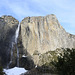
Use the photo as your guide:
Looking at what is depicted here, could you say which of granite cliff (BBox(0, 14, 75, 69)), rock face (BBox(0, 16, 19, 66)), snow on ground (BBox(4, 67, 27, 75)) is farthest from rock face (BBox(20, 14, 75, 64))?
snow on ground (BBox(4, 67, 27, 75))

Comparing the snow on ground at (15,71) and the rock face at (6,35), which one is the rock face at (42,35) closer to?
the rock face at (6,35)

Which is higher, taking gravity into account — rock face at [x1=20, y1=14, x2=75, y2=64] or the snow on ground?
rock face at [x1=20, y1=14, x2=75, y2=64]

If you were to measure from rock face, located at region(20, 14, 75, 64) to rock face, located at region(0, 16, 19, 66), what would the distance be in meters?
3.76

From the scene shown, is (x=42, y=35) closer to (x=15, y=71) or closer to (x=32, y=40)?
(x=32, y=40)

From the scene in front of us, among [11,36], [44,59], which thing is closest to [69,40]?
[44,59]

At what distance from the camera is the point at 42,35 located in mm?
53031

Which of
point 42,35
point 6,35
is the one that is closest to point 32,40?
point 42,35

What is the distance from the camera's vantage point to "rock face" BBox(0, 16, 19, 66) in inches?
1838

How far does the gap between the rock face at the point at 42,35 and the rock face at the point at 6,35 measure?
376 centimetres

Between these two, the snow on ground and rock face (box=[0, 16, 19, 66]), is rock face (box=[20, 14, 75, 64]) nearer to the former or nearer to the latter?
rock face (box=[0, 16, 19, 66])

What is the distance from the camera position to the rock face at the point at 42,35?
160 ft

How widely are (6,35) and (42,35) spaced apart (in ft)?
46.0

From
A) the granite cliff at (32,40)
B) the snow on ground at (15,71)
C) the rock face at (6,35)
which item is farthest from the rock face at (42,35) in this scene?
the snow on ground at (15,71)

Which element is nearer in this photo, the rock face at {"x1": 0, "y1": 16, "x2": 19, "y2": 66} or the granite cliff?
the granite cliff
